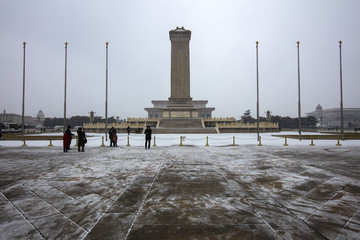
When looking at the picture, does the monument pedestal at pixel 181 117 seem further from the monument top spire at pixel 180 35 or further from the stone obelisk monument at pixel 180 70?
the monument top spire at pixel 180 35

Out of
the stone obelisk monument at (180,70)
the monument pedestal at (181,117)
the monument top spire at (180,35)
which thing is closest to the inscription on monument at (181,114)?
the monument pedestal at (181,117)

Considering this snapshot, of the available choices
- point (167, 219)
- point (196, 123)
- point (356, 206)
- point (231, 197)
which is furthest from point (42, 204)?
point (196, 123)

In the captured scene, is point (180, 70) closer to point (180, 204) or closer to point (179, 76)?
point (179, 76)

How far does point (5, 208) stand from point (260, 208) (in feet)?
18.7

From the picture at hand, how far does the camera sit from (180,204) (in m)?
4.40

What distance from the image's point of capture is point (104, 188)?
5.55 metres

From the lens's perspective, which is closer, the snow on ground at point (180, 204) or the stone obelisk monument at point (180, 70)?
the snow on ground at point (180, 204)

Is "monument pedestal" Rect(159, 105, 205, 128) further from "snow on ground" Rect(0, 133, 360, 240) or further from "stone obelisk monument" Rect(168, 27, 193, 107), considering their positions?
"snow on ground" Rect(0, 133, 360, 240)

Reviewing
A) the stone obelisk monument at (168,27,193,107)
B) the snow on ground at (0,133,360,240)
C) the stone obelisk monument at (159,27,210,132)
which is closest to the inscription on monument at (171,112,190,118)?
the stone obelisk monument at (159,27,210,132)

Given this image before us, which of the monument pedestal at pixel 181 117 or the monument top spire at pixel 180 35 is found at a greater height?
the monument top spire at pixel 180 35

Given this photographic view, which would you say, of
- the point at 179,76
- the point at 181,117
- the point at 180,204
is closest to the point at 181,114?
the point at 181,117

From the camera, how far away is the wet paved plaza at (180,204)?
3.27 meters

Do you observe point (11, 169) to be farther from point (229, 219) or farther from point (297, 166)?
point (297, 166)

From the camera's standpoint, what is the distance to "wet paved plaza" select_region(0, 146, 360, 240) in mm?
3273
